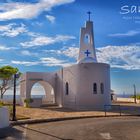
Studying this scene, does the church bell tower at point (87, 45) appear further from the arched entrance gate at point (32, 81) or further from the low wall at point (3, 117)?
the low wall at point (3, 117)

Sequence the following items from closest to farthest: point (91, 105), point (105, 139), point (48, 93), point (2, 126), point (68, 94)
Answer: point (105, 139)
point (2, 126)
point (91, 105)
point (68, 94)
point (48, 93)

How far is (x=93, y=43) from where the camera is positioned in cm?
3916

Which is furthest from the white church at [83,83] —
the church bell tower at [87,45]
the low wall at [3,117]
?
the low wall at [3,117]

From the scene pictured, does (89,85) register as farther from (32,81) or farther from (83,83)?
(32,81)

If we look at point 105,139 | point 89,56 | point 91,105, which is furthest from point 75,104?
point 105,139

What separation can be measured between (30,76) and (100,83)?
34.3ft

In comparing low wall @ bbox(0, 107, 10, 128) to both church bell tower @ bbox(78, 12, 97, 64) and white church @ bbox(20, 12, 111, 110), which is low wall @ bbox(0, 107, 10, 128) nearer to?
white church @ bbox(20, 12, 111, 110)

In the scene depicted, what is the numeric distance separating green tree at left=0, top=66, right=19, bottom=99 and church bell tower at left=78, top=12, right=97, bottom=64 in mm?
8796

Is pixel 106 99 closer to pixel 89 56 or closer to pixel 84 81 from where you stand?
pixel 84 81

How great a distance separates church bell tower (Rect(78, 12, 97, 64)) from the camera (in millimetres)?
38294

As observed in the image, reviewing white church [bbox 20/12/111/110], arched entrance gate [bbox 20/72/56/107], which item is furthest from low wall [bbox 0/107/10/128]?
arched entrance gate [bbox 20/72/56/107]

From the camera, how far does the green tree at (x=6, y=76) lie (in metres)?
38.3

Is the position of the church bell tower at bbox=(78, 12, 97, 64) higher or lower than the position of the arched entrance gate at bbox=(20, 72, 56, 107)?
higher

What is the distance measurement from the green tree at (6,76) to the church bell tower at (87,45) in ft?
28.9
